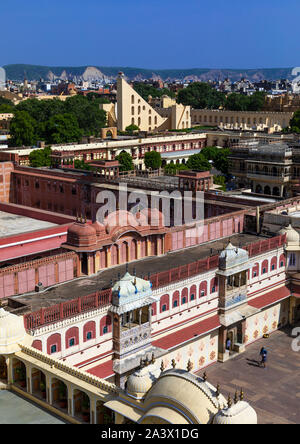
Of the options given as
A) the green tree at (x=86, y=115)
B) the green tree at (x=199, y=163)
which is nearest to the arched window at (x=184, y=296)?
the green tree at (x=199, y=163)

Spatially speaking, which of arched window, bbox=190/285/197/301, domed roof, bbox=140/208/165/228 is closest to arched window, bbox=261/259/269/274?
arched window, bbox=190/285/197/301

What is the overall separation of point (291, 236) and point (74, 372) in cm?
2132

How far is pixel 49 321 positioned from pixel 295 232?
700 inches

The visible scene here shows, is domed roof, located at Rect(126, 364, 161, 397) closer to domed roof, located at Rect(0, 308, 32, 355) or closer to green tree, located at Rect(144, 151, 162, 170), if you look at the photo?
domed roof, located at Rect(0, 308, 32, 355)

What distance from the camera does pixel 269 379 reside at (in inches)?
1159

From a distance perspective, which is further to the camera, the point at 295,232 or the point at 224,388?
the point at 295,232

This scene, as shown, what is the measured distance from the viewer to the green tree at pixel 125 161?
7845 cm

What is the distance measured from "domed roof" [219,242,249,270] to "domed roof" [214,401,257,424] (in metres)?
17.3

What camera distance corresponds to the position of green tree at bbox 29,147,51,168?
226 ft

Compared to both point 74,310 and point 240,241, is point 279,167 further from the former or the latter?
point 74,310

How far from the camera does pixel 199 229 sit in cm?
3581

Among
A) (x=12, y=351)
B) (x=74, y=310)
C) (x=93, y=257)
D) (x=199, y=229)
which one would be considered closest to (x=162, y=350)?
(x=74, y=310)

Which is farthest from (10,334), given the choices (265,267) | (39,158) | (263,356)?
(39,158)

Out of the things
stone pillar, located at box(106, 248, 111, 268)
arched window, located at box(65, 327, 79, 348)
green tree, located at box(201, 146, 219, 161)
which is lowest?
arched window, located at box(65, 327, 79, 348)
